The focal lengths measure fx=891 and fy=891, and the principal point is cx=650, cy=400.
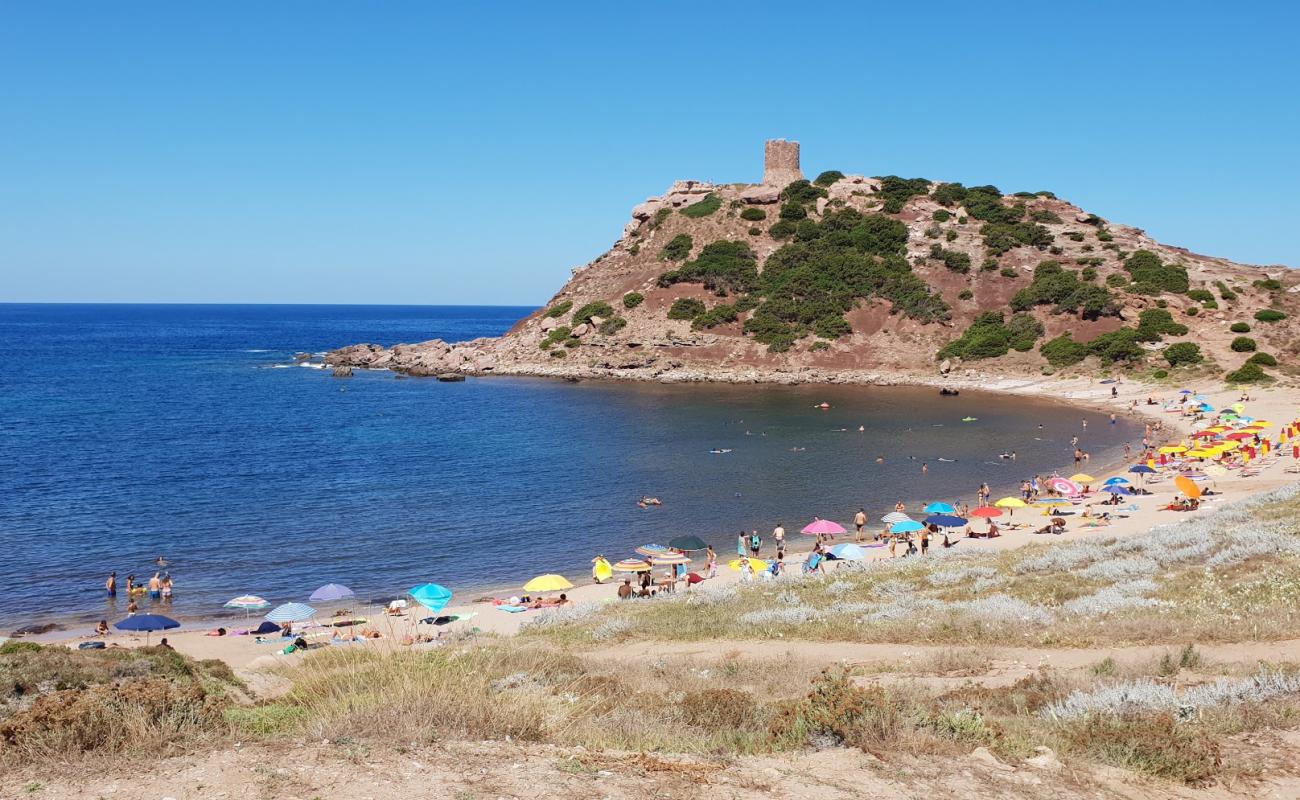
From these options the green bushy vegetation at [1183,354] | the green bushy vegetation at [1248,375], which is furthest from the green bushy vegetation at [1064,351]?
the green bushy vegetation at [1248,375]

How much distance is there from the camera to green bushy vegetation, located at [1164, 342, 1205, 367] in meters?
73.4

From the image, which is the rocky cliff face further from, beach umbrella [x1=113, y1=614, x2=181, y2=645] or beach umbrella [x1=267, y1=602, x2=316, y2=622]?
beach umbrella [x1=113, y1=614, x2=181, y2=645]

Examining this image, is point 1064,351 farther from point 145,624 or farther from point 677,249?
point 145,624

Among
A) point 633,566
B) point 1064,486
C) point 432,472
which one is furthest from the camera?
point 432,472

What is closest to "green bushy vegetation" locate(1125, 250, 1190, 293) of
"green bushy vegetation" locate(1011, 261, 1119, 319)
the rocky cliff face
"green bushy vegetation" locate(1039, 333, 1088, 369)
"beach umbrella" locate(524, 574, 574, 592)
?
the rocky cliff face

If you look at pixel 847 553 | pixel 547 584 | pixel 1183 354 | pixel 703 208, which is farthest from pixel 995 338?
pixel 547 584

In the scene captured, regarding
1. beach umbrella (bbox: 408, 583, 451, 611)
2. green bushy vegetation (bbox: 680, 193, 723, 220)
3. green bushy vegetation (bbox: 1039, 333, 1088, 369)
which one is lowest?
beach umbrella (bbox: 408, 583, 451, 611)

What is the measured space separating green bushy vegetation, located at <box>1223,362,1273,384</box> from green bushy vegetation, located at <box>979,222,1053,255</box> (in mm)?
36524

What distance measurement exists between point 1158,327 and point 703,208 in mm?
57037

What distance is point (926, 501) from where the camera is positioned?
4000 centimetres

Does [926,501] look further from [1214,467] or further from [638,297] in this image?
[638,297]

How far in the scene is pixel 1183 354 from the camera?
7394cm

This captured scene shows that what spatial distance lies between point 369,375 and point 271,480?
2136 inches

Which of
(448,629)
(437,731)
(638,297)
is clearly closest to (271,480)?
(448,629)
